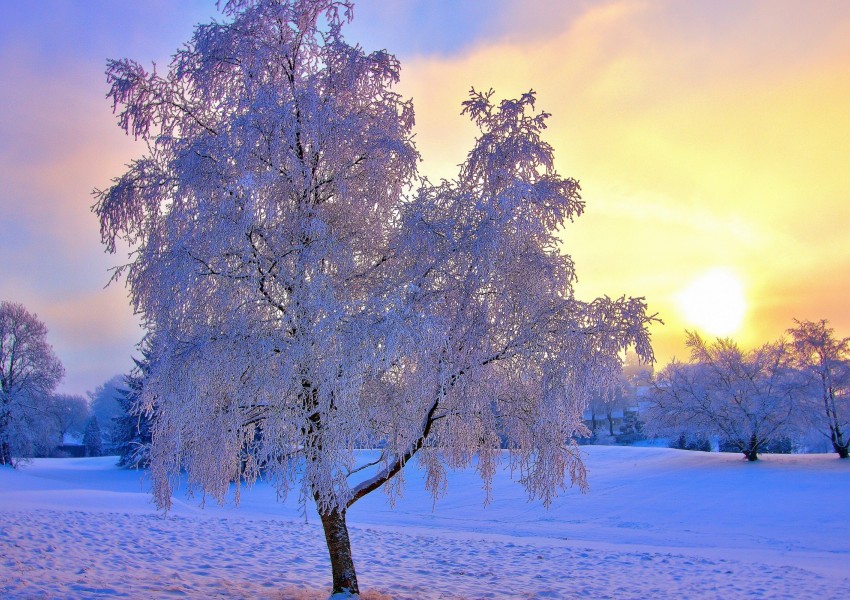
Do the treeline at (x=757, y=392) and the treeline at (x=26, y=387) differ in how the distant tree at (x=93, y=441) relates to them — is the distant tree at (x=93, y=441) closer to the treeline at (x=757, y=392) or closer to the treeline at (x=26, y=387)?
the treeline at (x=26, y=387)

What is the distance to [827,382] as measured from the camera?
24094 millimetres

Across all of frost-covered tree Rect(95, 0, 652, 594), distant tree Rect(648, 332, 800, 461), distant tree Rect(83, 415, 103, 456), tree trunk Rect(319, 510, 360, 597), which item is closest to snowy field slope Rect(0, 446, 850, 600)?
tree trunk Rect(319, 510, 360, 597)

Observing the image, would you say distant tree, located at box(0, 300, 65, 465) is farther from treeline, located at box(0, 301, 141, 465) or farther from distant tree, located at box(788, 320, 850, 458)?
distant tree, located at box(788, 320, 850, 458)

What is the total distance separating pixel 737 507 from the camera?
1734 cm

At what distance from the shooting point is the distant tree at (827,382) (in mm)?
23891

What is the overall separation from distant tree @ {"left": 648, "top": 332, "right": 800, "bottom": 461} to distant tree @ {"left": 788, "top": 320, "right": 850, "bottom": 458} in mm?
641

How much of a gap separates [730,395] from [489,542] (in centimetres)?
1702

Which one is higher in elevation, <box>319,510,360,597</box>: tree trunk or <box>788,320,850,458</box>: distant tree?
<box>788,320,850,458</box>: distant tree

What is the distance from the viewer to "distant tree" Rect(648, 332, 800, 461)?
Answer: 24.2m

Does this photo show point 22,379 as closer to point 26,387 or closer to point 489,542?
point 26,387

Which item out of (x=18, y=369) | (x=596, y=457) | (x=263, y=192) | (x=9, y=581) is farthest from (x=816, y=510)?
(x=18, y=369)

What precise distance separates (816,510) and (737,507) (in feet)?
6.68

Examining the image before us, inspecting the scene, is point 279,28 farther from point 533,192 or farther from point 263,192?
point 533,192

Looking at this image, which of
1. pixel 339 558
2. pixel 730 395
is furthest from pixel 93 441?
pixel 339 558
